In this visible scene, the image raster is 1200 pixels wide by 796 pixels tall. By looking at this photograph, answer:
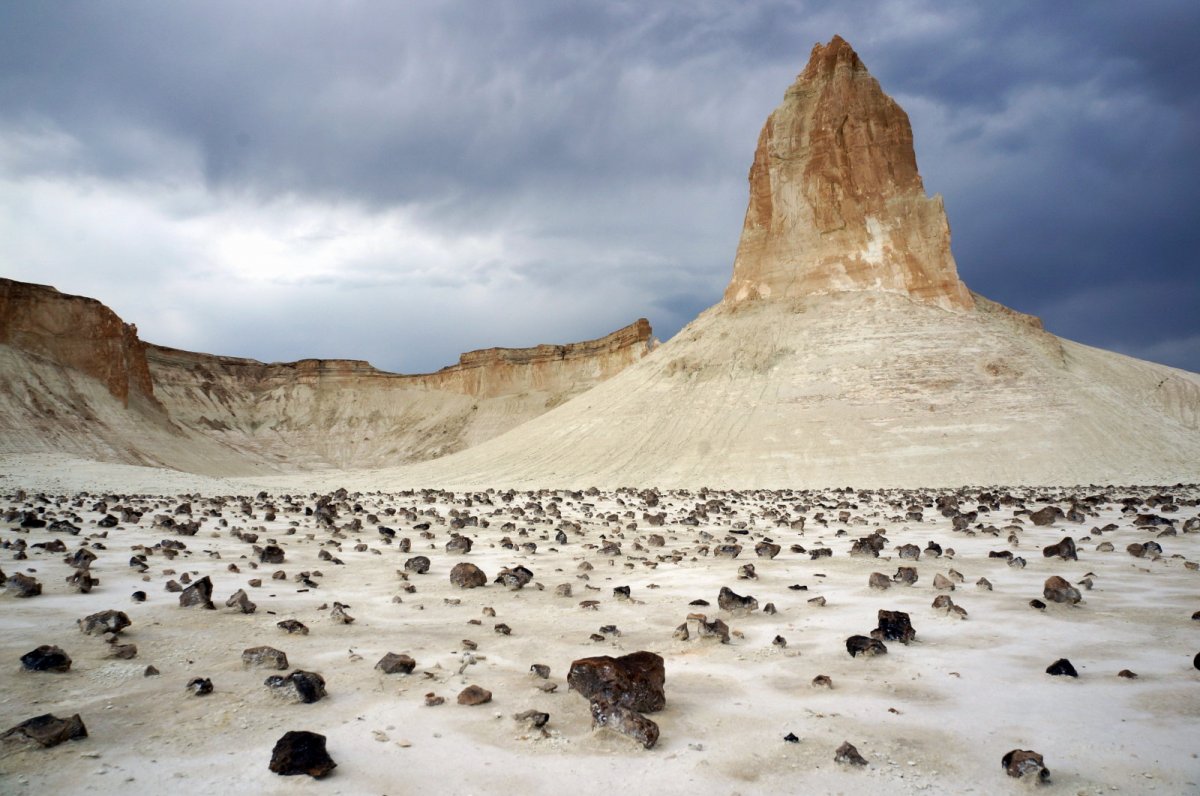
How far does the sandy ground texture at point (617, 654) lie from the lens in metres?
2.35

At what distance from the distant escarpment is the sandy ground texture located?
5142 cm

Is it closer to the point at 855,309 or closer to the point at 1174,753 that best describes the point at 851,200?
the point at 855,309

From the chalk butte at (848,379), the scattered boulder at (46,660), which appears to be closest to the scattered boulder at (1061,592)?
the scattered boulder at (46,660)

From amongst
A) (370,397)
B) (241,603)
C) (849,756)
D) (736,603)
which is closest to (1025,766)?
(849,756)

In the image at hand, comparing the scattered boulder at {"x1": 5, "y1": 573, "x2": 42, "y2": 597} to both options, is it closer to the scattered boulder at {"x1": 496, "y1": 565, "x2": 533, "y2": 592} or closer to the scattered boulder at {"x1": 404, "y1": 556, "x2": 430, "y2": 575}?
the scattered boulder at {"x1": 404, "y1": 556, "x2": 430, "y2": 575}

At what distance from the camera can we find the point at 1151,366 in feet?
150

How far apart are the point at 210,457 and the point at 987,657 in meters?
56.7

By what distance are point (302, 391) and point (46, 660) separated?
297ft

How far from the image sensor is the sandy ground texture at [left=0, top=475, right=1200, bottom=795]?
2.35m

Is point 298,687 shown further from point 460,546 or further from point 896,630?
point 460,546

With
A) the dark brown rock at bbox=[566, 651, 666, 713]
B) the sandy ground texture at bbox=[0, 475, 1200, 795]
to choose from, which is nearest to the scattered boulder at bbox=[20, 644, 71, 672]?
the sandy ground texture at bbox=[0, 475, 1200, 795]

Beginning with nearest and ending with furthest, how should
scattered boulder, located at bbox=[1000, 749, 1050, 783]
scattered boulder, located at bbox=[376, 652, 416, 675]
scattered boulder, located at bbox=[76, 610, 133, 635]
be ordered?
scattered boulder, located at bbox=[1000, 749, 1050, 783] < scattered boulder, located at bbox=[376, 652, 416, 675] < scattered boulder, located at bbox=[76, 610, 133, 635]

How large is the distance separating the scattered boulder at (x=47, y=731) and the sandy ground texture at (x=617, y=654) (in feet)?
0.17

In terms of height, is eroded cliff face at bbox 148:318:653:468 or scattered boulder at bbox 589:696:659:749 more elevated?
eroded cliff face at bbox 148:318:653:468
